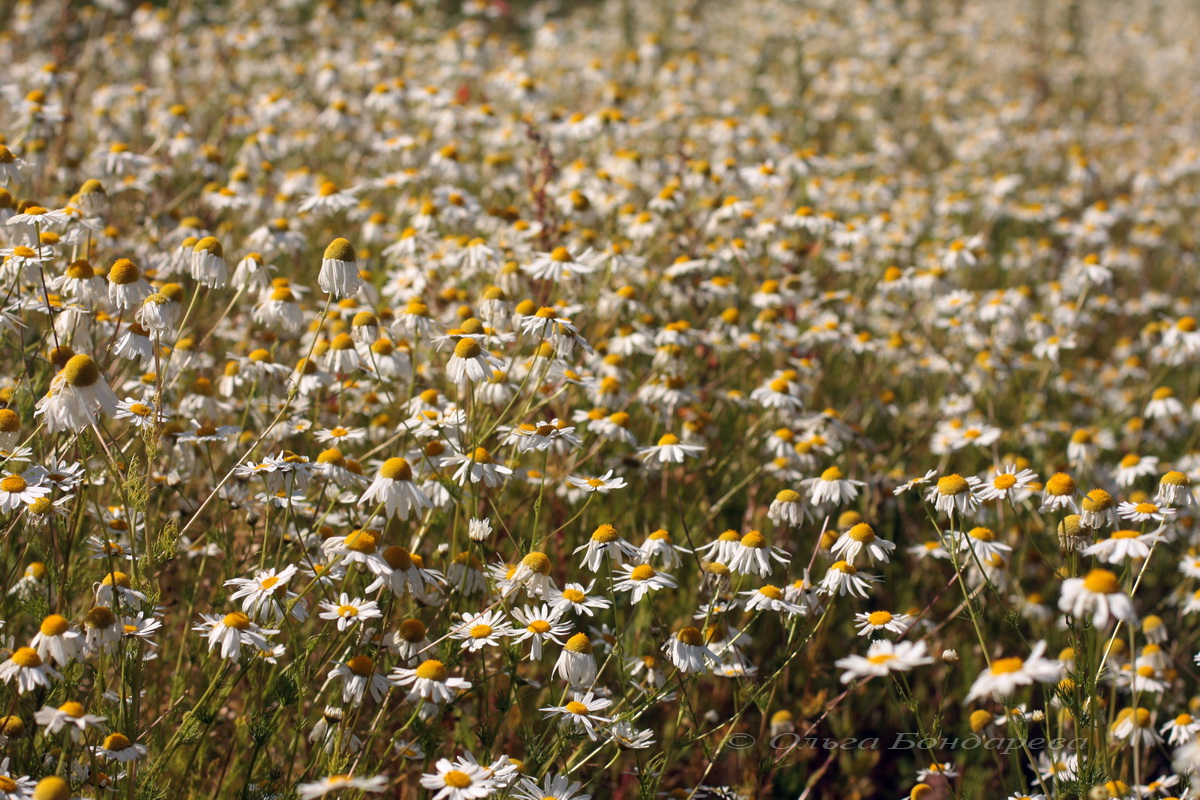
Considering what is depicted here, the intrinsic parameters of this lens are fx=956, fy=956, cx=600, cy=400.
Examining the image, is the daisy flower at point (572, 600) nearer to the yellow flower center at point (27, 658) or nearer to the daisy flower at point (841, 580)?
the daisy flower at point (841, 580)

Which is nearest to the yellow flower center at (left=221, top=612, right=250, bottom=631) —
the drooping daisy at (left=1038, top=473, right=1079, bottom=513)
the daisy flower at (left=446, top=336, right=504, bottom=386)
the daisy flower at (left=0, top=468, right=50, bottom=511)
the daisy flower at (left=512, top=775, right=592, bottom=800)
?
the daisy flower at (left=0, top=468, right=50, bottom=511)

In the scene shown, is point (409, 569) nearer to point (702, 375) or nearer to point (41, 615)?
point (41, 615)

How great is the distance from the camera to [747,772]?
10.7 feet

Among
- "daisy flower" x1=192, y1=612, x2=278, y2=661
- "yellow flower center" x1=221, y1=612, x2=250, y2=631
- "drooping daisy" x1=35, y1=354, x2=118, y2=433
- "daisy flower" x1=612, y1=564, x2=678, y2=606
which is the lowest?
"daisy flower" x1=612, y1=564, x2=678, y2=606

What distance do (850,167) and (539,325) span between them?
6.44 meters

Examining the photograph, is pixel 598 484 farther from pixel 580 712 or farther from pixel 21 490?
pixel 21 490

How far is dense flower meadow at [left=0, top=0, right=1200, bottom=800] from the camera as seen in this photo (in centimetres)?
261

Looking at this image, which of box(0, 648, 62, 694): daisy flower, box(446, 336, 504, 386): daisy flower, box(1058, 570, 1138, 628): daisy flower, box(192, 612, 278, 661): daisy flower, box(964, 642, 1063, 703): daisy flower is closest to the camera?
box(964, 642, 1063, 703): daisy flower

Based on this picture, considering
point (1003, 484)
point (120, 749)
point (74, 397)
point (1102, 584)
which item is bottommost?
point (120, 749)

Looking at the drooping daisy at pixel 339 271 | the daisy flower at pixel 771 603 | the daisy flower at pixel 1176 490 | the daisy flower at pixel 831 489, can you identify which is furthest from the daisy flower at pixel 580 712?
the daisy flower at pixel 1176 490

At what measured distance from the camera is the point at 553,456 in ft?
13.8

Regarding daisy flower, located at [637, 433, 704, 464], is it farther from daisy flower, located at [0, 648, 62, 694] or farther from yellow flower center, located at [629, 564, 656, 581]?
daisy flower, located at [0, 648, 62, 694]

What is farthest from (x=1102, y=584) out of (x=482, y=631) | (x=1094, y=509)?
(x=482, y=631)

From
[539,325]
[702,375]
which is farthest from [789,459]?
[539,325]
